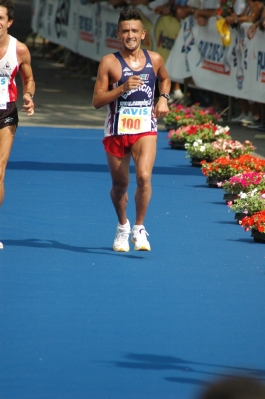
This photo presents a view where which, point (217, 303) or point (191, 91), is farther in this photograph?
point (191, 91)

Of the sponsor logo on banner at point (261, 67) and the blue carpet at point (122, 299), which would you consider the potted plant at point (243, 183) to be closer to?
the blue carpet at point (122, 299)

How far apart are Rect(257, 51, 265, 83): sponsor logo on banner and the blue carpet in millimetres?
5101

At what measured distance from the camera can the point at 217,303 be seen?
5867mm

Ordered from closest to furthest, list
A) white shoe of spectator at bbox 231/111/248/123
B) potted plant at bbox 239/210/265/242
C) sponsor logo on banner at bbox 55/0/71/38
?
1. potted plant at bbox 239/210/265/242
2. white shoe of spectator at bbox 231/111/248/123
3. sponsor logo on banner at bbox 55/0/71/38

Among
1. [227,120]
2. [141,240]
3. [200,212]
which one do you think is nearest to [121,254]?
[141,240]

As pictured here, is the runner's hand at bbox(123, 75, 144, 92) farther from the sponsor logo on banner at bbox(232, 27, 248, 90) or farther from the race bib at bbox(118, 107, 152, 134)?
the sponsor logo on banner at bbox(232, 27, 248, 90)

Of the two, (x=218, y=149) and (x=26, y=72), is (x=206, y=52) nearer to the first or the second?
(x=218, y=149)

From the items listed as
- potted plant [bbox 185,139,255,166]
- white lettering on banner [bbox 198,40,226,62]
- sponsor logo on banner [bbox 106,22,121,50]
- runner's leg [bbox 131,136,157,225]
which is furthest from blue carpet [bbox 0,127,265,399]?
sponsor logo on banner [bbox 106,22,121,50]

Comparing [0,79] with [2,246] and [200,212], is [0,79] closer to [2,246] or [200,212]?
[2,246]

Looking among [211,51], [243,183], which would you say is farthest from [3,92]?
[211,51]

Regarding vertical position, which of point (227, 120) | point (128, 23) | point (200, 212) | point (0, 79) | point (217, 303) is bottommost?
point (227, 120)

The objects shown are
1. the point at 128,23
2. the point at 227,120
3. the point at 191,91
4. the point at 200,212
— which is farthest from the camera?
the point at 191,91

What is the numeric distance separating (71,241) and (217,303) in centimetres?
227

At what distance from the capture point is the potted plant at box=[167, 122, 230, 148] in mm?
13391
